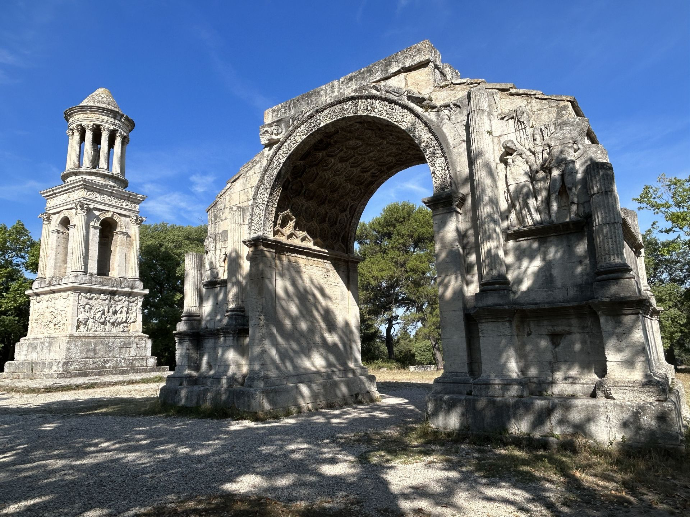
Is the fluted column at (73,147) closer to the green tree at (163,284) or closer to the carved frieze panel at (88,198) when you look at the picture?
the carved frieze panel at (88,198)

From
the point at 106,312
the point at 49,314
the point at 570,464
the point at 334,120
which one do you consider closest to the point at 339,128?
the point at 334,120

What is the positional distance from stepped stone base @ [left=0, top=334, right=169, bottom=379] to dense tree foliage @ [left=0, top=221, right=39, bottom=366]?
528cm

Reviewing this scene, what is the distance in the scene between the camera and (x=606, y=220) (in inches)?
219

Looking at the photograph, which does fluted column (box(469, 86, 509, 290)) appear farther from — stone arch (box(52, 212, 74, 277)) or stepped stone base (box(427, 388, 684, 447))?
stone arch (box(52, 212, 74, 277))

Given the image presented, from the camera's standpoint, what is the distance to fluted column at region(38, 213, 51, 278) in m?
19.3

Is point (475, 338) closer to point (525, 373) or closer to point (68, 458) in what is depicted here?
point (525, 373)

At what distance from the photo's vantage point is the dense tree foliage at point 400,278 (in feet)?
80.8

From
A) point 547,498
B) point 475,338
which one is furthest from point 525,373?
point 547,498

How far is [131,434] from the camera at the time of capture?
6895 mm

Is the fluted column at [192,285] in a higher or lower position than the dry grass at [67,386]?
higher

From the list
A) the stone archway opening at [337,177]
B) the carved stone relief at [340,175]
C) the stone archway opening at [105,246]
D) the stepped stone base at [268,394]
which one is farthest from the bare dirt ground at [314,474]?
the stone archway opening at [105,246]

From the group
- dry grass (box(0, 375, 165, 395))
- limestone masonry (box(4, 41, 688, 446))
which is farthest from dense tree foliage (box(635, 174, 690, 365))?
dry grass (box(0, 375, 165, 395))

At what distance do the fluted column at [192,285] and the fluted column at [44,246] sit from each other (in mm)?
12773

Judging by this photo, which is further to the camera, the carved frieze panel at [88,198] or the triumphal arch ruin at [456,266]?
the carved frieze panel at [88,198]
